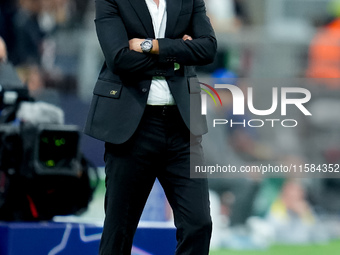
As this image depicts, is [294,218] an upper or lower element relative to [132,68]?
lower

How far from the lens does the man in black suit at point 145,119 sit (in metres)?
5.09

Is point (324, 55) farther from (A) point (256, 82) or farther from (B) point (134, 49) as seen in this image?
(B) point (134, 49)

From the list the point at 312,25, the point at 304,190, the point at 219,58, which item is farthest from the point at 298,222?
the point at 312,25

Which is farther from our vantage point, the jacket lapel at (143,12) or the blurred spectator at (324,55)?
the blurred spectator at (324,55)

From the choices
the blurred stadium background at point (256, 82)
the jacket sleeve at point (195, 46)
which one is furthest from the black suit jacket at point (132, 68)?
the blurred stadium background at point (256, 82)

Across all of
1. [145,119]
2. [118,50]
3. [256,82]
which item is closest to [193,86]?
[145,119]

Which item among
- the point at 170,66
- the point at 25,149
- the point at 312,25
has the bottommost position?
the point at 312,25

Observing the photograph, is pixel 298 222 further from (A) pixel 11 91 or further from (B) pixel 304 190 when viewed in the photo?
(A) pixel 11 91

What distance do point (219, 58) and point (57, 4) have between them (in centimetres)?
241

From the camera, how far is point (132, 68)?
5074 mm

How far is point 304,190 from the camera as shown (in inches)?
470

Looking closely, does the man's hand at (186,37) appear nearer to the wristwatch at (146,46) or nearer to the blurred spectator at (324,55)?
the wristwatch at (146,46)

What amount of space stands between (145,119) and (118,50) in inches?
15.4

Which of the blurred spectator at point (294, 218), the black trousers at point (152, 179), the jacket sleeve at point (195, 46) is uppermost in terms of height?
the jacket sleeve at point (195, 46)
